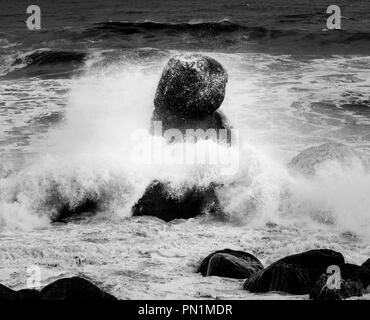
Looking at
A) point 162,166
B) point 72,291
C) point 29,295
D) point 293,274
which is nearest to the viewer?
point 72,291

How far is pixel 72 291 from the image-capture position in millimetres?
4160

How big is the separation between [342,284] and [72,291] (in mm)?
1694

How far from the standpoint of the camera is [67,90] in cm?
1514

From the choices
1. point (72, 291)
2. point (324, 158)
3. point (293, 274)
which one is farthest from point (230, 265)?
point (324, 158)

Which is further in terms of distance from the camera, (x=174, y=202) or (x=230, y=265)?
(x=174, y=202)

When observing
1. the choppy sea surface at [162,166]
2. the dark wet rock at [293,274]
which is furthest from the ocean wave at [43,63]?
the dark wet rock at [293,274]

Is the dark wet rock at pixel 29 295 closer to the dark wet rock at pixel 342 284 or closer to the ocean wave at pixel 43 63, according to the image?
the dark wet rock at pixel 342 284

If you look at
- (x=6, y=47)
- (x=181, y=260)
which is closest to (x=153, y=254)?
(x=181, y=260)

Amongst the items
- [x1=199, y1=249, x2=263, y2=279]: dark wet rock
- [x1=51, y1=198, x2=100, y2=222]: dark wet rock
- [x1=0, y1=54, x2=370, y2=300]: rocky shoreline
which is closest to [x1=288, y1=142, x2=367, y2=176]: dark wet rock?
[x1=0, y1=54, x2=370, y2=300]: rocky shoreline

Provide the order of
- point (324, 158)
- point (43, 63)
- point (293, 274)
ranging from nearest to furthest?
point (293, 274), point (324, 158), point (43, 63)

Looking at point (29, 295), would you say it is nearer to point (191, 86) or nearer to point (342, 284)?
point (342, 284)

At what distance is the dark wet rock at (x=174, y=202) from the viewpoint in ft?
21.7
